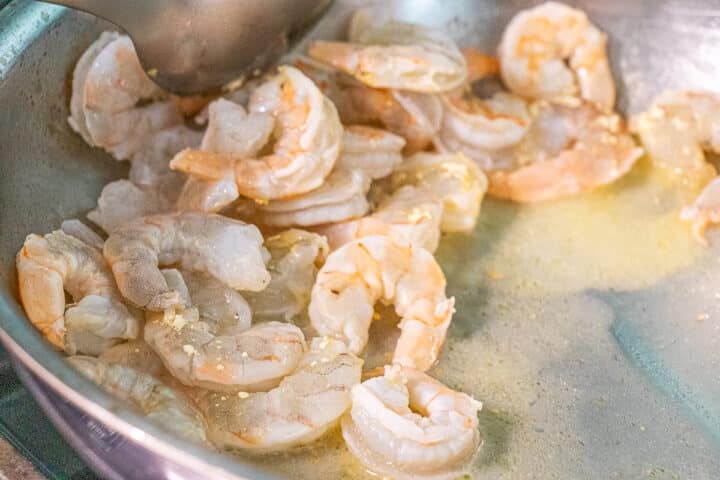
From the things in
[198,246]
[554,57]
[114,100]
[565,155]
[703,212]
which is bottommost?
[703,212]

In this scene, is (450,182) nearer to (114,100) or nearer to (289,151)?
(289,151)

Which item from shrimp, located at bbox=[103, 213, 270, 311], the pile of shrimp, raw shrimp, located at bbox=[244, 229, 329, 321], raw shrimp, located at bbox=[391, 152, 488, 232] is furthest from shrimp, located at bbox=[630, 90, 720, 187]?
shrimp, located at bbox=[103, 213, 270, 311]

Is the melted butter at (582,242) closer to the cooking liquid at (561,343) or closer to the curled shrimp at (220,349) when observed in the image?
the cooking liquid at (561,343)

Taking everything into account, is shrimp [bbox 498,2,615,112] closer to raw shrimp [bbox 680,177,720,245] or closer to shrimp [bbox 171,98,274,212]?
raw shrimp [bbox 680,177,720,245]

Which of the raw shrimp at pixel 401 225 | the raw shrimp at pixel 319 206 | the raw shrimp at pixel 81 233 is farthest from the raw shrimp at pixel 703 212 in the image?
the raw shrimp at pixel 81 233

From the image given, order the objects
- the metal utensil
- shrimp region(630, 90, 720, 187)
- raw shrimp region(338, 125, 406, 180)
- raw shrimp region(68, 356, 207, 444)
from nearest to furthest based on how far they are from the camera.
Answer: raw shrimp region(68, 356, 207, 444), the metal utensil, raw shrimp region(338, 125, 406, 180), shrimp region(630, 90, 720, 187)

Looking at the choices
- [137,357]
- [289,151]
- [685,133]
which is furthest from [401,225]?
[685,133]

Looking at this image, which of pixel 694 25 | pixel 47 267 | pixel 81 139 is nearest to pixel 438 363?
pixel 47 267
